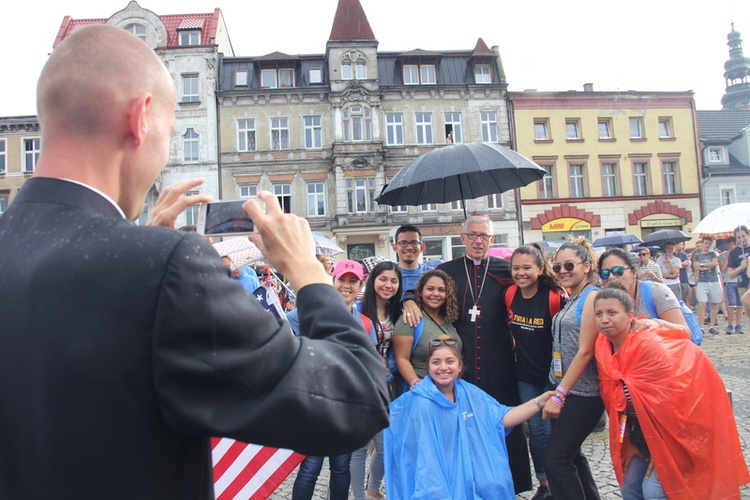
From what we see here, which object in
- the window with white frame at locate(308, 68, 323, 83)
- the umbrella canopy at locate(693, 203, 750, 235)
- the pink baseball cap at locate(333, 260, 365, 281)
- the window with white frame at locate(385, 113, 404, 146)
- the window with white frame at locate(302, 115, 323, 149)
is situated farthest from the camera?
the window with white frame at locate(308, 68, 323, 83)

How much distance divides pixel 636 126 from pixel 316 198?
18.3 m

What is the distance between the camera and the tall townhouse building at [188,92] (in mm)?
25641

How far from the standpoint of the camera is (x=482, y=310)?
439 centimetres

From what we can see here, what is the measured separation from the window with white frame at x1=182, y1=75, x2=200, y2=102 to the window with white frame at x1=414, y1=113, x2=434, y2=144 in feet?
37.0

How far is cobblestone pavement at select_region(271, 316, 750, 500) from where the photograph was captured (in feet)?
14.2

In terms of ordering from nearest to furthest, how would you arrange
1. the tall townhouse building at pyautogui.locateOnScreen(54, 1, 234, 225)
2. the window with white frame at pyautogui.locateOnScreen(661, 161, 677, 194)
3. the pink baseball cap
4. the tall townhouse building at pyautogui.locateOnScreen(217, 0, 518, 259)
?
the pink baseball cap
the tall townhouse building at pyautogui.locateOnScreen(54, 1, 234, 225)
the tall townhouse building at pyautogui.locateOnScreen(217, 0, 518, 259)
the window with white frame at pyautogui.locateOnScreen(661, 161, 677, 194)

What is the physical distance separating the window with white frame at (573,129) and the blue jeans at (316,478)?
90.8ft

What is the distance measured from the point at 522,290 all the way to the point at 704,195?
2989 cm

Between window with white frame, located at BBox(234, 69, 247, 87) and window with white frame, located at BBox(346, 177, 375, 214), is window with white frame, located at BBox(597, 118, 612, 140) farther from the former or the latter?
window with white frame, located at BBox(234, 69, 247, 87)

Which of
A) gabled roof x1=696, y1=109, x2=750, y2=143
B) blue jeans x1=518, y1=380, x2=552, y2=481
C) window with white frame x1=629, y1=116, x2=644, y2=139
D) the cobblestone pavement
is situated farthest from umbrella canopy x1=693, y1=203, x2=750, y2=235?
gabled roof x1=696, y1=109, x2=750, y2=143

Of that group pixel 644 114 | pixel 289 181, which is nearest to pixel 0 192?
pixel 289 181

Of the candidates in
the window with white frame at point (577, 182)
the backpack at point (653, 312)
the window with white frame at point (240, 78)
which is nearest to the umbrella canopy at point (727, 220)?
the backpack at point (653, 312)

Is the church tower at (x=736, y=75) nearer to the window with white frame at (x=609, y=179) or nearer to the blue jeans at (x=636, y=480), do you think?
the window with white frame at (x=609, y=179)

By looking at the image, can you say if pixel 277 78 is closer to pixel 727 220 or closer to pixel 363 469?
pixel 727 220
